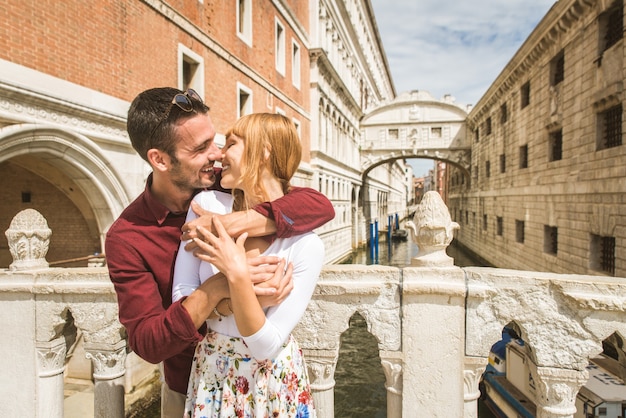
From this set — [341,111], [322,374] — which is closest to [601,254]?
[322,374]

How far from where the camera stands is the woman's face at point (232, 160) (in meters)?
Result: 1.36

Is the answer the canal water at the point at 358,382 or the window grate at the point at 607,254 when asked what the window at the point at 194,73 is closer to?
the canal water at the point at 358,382

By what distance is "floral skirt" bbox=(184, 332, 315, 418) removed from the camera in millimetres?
1367

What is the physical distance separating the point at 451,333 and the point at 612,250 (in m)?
8.92

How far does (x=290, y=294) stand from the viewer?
1.31m

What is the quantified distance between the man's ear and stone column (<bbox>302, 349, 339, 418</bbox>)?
4.07 feet

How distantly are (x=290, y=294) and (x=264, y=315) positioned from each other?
12cm

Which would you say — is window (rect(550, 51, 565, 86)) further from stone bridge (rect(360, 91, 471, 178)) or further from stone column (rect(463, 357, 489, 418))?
stone bridge (rect(360, 91, 471, 178))

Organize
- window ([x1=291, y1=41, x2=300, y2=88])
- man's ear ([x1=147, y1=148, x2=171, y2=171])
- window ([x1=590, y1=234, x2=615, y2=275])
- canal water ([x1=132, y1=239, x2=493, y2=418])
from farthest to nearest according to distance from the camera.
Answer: window ([x1=291, y1=41, x2=300, y2=88]) < window ([x1=590, y1=234, x2=615, y2=275]) < canal water ([x1=132, y1=239, x2=493, y2=418]) < man's ear ([x1=147, y1=148, x2=171, y2=171])

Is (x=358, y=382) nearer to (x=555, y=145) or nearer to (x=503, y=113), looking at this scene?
(x=555, y=145)

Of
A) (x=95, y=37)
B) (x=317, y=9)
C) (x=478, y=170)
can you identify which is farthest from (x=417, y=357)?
(x=478, y=170)

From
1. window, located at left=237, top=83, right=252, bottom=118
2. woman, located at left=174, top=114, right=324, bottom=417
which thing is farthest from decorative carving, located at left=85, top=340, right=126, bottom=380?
window, located at left=237, top=83, right=252, bottom=118

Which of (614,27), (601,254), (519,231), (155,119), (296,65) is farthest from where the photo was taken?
(296,65)

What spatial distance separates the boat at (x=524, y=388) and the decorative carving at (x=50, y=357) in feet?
14.6
